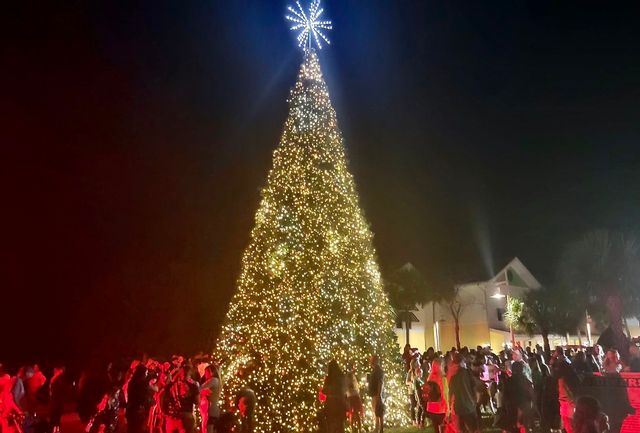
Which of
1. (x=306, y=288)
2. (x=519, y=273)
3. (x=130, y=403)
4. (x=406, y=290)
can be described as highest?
(x=519, y=273)

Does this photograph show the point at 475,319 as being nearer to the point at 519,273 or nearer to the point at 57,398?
the point at 519,273

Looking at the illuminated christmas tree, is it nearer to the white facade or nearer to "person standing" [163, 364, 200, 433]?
"person standing" [163, 364, 200, 433]

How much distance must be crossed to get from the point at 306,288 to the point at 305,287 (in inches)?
1.4

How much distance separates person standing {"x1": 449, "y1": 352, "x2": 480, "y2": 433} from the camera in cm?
866

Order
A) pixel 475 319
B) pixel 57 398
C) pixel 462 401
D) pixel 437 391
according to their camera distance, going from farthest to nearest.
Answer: pixel 475 319, pixel 57 398, pixel 437 391, pixel 462 401

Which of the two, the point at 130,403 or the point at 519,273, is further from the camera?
the point at 519,273

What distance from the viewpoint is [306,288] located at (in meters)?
13.1

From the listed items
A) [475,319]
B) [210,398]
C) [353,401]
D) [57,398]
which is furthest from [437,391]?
[475,319]

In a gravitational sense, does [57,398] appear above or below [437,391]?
below

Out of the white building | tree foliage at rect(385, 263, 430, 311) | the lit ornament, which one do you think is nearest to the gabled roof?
the white building

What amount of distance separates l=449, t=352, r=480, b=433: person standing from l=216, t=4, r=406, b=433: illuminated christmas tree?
171 inches

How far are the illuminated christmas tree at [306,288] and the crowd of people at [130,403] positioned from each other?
52.2 inches

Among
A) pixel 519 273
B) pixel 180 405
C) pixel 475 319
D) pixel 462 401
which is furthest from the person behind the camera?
pixel 519 273

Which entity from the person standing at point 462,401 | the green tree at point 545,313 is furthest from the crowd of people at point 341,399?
the green tree at point 545,313
